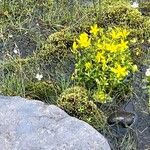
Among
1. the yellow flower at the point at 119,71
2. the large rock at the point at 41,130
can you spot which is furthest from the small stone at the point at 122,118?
the large rock at the point at 41,130

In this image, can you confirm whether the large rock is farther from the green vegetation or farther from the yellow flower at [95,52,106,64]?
the yellow flower at [95,52,106,64]

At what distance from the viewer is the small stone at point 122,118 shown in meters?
3.97

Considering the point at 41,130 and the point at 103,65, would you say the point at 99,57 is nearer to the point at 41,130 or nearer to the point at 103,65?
the point at 103,65

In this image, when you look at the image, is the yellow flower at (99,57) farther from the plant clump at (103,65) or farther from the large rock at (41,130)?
the large rock at (41,130)

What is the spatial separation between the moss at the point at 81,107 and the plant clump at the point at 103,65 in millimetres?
112

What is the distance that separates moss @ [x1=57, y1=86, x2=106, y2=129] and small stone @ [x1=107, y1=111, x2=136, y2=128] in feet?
0.31

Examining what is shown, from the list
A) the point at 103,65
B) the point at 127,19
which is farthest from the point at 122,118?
the point at 127,19

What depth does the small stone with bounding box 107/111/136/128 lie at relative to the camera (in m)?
3.97

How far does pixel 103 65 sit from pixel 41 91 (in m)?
0.61

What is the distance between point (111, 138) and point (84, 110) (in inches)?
12.7

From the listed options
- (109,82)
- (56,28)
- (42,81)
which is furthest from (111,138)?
(56,28)

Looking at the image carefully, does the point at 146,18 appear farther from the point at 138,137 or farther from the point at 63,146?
the point at 63,146

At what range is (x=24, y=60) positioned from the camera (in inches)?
181

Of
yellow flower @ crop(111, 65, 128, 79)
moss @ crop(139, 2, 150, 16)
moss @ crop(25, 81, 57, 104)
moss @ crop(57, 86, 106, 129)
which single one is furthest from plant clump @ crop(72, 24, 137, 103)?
moss @ crop(139, 2, 150, 16)
